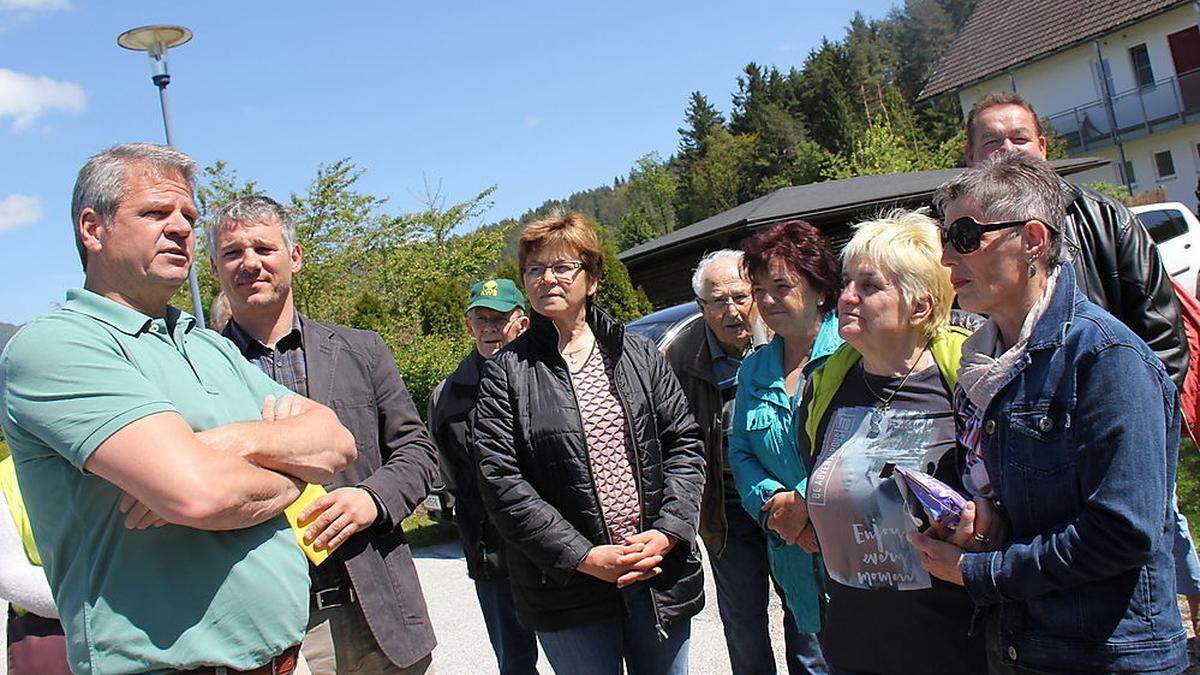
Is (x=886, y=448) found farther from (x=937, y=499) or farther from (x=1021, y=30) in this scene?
(x=1021, y=30)

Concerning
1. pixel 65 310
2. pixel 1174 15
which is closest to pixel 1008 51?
pixel 1174 15

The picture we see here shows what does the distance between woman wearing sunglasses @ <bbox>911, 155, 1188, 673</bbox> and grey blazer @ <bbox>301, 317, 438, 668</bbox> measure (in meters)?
1.74

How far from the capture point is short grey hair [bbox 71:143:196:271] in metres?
2.35

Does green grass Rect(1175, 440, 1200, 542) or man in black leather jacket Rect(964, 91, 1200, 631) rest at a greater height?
man in black leather jacket Rect(964, 91, 1200, 631)

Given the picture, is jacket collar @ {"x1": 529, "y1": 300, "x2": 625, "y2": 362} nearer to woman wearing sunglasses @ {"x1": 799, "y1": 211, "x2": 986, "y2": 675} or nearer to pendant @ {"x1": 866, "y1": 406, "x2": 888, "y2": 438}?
woman wearing sunglasses @ {"x1": 799, "y1": 211, "x2": 986, "y2": 675}

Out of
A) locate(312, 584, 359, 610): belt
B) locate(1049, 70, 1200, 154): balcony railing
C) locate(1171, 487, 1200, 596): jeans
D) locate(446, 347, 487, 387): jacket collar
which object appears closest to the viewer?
locate(312, 584, 359, 610): belt

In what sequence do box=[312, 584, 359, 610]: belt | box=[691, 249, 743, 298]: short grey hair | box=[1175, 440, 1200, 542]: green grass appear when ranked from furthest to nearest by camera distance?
box=[1175, 440, 1200, 542]: green grass, box=[691, 249, 743, 298]: short grey hair, box=[312, 584, 359, 610]: belt

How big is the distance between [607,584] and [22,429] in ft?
6.43

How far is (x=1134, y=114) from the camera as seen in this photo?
103 feet

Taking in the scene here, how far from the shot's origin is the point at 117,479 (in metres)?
2.06

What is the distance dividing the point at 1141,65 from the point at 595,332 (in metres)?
34.2

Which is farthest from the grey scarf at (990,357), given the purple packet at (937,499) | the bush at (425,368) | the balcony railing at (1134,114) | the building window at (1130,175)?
the building window at (1130,175)

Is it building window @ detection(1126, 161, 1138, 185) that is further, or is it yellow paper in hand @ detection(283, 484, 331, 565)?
building window @ detection(1126, 161, 1138, 185)

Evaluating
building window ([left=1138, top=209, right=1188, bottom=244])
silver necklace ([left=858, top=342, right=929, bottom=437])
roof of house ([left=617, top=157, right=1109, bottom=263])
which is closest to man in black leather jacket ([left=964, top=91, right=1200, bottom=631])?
silver necklace ([left=858, top=342, right=929, bottom=437])
